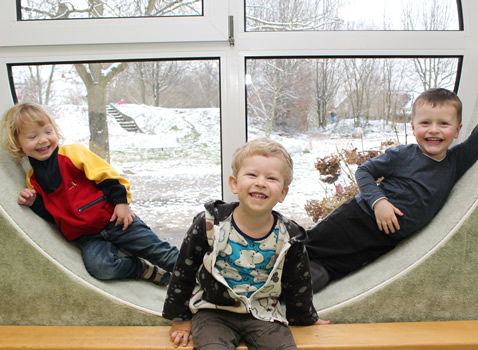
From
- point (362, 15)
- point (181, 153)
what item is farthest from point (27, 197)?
point (362, 15)

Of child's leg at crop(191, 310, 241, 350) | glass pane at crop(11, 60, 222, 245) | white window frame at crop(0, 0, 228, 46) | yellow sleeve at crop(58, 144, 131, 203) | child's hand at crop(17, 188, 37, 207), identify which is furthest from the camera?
glass pane at crop(11, 60, 222, 245)

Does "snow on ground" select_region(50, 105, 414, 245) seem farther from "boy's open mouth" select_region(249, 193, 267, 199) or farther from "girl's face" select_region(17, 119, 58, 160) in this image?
"boy's open mouth" select_region(249, 193, 267, 199)

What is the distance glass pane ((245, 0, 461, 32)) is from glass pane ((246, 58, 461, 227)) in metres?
0.14

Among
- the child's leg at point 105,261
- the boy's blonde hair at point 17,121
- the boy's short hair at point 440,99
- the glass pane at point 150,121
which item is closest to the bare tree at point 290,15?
the glass pane at point 150,121

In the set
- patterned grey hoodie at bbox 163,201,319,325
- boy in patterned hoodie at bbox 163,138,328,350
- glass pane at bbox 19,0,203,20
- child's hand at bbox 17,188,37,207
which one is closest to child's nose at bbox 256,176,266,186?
boy in patterned hoodie at bbox 163,138,328,350

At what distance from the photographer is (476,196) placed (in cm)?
117

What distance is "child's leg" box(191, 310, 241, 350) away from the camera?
1046 mm

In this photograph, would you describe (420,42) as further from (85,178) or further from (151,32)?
(85,178)

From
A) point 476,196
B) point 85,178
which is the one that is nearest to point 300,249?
point 476,196

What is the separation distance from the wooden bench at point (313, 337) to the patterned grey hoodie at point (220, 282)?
7cm

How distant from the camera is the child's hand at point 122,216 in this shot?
142cm

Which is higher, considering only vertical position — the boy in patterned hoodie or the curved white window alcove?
the curved white window alcove

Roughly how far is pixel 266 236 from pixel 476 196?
2.17 ft

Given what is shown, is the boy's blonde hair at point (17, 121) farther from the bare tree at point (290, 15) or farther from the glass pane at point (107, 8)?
the bare tree at point (290, 15)
